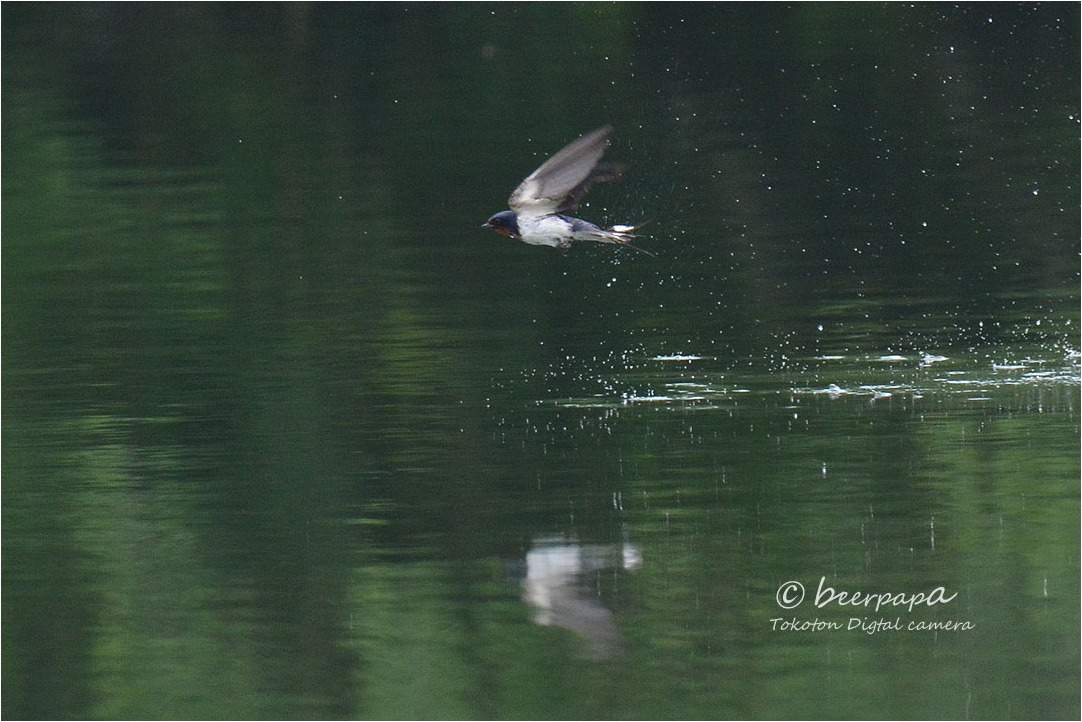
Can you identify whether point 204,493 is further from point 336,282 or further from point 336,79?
point 336,79

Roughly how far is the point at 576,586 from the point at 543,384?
3.10 m

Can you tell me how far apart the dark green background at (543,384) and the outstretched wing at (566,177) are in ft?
3.38

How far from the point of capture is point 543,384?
9.99 m

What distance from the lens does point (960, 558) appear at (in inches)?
280

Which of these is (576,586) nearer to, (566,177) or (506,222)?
(566,177)

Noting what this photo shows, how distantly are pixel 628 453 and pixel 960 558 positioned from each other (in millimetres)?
1893

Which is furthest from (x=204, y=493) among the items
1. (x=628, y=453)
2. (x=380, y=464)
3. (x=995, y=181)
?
(x=995, y=181)

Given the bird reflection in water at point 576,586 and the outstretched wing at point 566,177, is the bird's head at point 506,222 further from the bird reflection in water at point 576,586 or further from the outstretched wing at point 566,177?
the bird reflection in water at point 576,586

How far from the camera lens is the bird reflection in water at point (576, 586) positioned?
652cm

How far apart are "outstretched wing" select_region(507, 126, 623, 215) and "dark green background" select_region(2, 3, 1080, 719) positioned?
1031mm

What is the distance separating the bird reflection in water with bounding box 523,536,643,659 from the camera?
652 centimetres

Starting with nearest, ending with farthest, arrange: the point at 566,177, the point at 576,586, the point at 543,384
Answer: the point at 576,586, the point at 566,177, the point at 543,384

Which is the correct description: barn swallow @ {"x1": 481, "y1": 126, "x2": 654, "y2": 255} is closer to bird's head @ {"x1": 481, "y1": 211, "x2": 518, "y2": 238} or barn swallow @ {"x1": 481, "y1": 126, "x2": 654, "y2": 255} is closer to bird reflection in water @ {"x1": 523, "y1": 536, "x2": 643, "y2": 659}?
bird's head @ {"x1": 481, "y1": 211, "x2": 518, "y2": 238}

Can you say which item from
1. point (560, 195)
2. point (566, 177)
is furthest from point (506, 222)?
point (566, 177)
